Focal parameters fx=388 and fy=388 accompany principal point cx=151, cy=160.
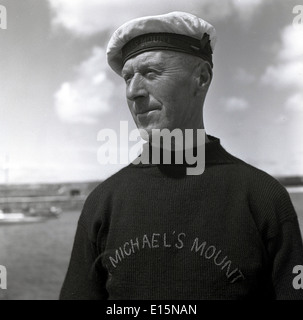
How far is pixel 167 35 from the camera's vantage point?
125cm

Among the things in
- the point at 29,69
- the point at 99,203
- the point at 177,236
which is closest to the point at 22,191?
the point at 29,69

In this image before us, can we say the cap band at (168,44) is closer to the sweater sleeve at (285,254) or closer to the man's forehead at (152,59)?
the man's forehead at (152,59)

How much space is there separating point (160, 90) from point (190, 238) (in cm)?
48

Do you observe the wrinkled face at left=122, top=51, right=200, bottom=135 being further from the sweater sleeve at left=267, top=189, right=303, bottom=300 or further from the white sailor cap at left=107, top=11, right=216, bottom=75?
the sweater sleeve at left=267, top=189, right=303, bottom=300

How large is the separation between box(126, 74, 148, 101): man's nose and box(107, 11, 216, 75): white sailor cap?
0.08m

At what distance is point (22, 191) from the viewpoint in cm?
200

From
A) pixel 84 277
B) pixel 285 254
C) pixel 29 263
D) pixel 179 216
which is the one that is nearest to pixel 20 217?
pixel 29 263

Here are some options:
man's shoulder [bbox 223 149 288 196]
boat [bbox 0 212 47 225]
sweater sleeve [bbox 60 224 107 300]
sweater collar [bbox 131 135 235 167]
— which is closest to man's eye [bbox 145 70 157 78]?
sweater collar [bbox 131 135 235 167]

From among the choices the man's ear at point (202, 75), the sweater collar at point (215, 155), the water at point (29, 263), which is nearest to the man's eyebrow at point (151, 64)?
the man's ear at point (202, 75)

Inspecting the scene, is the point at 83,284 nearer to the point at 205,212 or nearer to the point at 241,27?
the point at 205,212

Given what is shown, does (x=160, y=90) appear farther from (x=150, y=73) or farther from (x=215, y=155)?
(x=215, y=155)

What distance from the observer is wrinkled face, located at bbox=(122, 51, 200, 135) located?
1243mm
